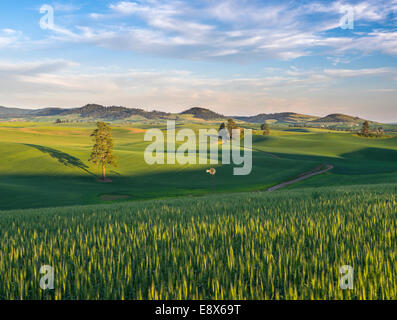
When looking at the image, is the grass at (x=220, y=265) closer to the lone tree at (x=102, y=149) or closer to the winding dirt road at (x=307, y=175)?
the winding dirt road at (x=307, y=175)

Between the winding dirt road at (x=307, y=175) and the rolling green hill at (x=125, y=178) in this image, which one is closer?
the rolling green hill at (x=125, y=178)

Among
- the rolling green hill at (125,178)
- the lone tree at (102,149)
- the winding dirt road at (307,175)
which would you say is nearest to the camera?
the rolling green hill at (125,178)

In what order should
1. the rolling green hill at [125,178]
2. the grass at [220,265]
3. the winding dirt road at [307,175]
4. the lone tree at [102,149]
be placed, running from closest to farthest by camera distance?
the grass at [220,265] → the rolling green hill at [125,178] → the winding dirt road at [307,175] → the lone tree at [102,149]

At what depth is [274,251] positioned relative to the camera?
573cm

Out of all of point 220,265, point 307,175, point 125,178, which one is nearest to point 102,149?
point 125,178

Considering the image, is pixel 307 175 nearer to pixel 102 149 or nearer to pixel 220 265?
pixel 102 149

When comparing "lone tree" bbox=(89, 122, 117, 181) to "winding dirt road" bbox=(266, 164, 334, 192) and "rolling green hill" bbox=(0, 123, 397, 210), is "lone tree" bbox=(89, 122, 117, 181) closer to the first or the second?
"rolling green hill" bbox=(0, 123, 397, 210)

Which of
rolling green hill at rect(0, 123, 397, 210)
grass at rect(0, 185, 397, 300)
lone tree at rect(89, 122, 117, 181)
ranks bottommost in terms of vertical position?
rolling green hill at rect(0, 123, 397, 210)

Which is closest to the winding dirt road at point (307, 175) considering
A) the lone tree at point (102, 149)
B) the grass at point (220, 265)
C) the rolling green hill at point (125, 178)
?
the rolling green hill at point (125, 178)

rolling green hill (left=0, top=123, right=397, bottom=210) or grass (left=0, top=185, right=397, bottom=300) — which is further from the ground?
grass (left=0, top=185, right=397, bottom=300)

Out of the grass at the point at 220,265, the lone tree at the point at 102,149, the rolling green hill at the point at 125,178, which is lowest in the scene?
the rolling green hill at the point at 125,178

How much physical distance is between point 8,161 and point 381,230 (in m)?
78.1

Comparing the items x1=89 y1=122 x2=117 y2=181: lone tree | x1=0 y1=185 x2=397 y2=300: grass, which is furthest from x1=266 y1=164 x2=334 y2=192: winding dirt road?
x1=0 y1=185 x2=397 y2=300: grass

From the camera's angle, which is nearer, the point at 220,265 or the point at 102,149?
the point at 220,265
